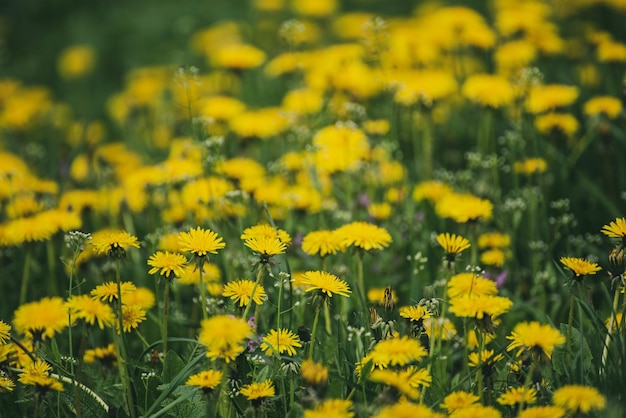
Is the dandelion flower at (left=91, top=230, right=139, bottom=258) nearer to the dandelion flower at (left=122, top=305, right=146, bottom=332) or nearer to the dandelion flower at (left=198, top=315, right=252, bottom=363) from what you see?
the dandelion flower at (left=122, top=305, right=146, bottom=332)

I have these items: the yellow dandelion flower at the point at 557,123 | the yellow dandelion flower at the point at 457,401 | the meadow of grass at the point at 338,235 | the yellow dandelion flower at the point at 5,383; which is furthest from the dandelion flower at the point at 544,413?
the yellow dandelion flower at the point at 557,123

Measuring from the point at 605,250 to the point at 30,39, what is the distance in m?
5.78

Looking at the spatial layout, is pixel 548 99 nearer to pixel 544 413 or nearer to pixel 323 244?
pixel 323 244

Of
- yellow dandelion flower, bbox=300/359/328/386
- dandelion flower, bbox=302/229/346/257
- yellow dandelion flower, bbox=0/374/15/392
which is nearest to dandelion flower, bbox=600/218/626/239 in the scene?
dandelion flower, bbox=302/229/346/257

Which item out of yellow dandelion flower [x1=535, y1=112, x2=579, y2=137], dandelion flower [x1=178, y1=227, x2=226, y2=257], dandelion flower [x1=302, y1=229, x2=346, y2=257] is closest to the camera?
dandelion flower [x1=178, y1=227, x2=226, y2=257]

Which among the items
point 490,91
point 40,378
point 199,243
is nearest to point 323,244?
point 199,243

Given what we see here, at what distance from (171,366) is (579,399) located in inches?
36.5

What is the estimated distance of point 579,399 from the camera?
4.52 feet

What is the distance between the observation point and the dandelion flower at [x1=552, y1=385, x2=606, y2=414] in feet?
4.47

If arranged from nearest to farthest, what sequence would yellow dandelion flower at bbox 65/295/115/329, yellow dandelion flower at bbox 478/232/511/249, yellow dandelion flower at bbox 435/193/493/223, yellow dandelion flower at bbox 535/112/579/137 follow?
yellow dandelion flower at bbox 65/295/115/329 → yellow dandelion flower at bbox 435/193/493/223 → yellow dandelion flower at bbox 478/232/511/249 → yellow dandelion flower at bbox 535/112/579/137

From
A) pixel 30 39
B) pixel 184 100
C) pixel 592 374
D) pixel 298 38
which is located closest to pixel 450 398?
pixel 592 374

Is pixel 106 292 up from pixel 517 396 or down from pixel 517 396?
up

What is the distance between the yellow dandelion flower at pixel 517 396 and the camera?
4.95 feet

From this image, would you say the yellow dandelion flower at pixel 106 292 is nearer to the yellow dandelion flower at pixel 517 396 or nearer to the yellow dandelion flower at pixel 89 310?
the yellow dandelion flower at pixel 89 310
